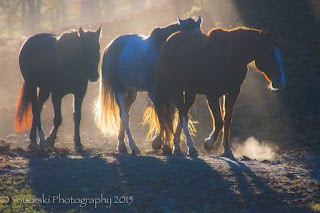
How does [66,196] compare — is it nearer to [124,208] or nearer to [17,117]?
[124,208]

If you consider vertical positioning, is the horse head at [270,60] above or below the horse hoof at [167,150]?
above

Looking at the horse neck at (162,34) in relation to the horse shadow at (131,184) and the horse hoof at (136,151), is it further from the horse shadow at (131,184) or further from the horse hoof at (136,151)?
the horse shadow at (131,184)

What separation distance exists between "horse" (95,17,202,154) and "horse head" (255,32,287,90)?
1790 mm

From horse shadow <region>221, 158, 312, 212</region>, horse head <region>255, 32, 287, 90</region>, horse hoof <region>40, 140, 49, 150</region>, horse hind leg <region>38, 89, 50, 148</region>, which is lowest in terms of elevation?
horse shadow <region>221, 158, 312, 212</region>

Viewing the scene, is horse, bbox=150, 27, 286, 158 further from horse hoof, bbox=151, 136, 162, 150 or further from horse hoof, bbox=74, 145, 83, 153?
horse hoof, bbox=74, 145, 83, 153

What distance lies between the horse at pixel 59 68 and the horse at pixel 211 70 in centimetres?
181

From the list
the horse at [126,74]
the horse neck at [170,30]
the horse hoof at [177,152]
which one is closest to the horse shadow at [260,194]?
the horse hoof at [177,152]

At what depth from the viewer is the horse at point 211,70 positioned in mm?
11867

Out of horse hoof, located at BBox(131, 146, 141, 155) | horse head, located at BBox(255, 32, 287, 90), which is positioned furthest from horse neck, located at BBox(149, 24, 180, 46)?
horse head, located at BBox(255, 32, 287, 90)

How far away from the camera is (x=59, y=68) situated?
1420 centimetres

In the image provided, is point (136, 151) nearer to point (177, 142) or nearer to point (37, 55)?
point (177, 142)

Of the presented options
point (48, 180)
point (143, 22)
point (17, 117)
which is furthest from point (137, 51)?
point (143, 22)

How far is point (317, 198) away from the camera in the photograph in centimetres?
968

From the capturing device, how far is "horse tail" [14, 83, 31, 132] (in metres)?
14.7
